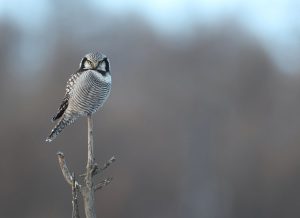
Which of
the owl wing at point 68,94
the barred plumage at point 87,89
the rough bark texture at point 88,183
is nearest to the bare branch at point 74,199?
the rough bark texture at point 88,183

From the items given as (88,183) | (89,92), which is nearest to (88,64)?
(89,92)

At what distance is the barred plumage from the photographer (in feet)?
20.1

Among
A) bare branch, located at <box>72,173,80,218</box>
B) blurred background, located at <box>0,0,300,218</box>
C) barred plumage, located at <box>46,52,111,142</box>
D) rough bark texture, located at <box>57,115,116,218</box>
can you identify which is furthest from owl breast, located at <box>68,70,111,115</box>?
blurred background, located at <box>0,0,300,218</box>

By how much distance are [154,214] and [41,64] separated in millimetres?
7678

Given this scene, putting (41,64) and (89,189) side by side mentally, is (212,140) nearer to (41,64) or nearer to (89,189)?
(41,64)

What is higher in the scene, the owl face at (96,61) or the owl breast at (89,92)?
the owl face at (96,61)

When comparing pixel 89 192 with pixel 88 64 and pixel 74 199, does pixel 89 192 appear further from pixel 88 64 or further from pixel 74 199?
pixel 88 64

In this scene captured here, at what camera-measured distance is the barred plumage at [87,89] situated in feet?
20.1

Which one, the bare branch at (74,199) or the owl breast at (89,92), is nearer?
→ the bare branch at (74,199)

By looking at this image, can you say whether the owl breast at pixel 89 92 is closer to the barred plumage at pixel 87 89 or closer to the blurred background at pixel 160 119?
the barred plumage at pixel 87 89

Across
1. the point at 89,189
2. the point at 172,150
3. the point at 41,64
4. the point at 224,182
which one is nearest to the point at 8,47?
the point at 41,64

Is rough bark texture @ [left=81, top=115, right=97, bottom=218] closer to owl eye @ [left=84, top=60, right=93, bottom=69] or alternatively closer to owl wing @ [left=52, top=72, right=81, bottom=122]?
owl eye @ [left=84, top=60, right=93, bottom=69]

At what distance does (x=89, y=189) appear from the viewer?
542 centimetres

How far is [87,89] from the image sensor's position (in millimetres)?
6238
